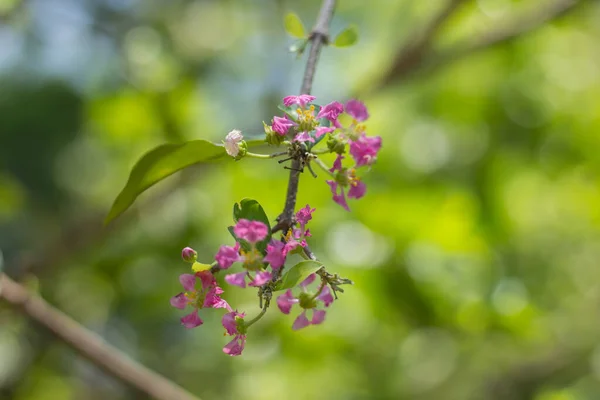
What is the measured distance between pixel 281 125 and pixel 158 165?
124 millimetres

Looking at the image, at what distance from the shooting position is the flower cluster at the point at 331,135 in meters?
0.62

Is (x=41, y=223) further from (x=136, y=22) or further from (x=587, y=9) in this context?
(x=587, y=9)

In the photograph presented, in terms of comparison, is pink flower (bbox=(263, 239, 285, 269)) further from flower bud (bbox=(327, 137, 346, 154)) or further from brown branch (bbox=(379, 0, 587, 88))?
brown branch (bbox=(379, 0, 587, 88))

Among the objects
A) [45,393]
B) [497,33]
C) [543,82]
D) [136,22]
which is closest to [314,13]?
[136,22]

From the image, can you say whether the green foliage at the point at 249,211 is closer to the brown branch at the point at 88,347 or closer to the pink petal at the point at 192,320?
the pink petal at the point at 192,320

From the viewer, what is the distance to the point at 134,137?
7.57ft

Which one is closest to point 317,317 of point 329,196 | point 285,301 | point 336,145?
point 285,301

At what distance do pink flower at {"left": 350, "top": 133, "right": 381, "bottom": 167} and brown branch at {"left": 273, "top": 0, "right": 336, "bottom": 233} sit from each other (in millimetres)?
77

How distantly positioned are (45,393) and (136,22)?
1.49 m

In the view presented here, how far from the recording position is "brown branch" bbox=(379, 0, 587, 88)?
5.97 feet

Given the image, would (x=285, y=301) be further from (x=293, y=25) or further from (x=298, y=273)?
(x=293, y=25)

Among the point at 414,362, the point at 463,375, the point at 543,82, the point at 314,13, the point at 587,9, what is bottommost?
the point at 414,362

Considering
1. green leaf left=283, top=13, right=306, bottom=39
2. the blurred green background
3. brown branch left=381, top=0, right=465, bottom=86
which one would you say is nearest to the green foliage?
green leaf left=283, top=13, right=306, bottom=39

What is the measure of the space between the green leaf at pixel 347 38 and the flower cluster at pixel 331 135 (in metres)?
0.21
